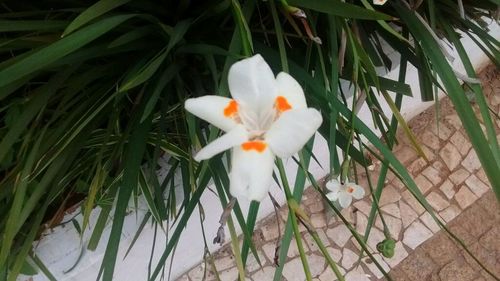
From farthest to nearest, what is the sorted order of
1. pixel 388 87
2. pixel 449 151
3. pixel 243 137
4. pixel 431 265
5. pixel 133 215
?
1. pixel 449 151
2. pixel 431 265
3. pixel 133 215
4. pixel 388 87
5. pixel 243 137

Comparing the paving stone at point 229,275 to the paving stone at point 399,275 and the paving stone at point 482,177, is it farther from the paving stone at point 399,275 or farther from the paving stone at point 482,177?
the paving stone at point 482,177

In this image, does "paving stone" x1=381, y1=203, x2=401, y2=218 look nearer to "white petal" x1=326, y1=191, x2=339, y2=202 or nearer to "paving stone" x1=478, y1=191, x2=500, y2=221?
"paving stone" x1=478, y1=191, x2=500, y2=221

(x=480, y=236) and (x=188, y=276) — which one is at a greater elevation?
(x=188, y=276)

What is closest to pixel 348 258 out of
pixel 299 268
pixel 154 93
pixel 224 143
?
pixel 299 268

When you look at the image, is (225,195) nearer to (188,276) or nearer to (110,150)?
(110,150)

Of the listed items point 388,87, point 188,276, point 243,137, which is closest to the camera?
point 243,137

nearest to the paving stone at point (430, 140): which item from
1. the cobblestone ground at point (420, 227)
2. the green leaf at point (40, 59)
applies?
the cobblestone ground at point (420, 227)

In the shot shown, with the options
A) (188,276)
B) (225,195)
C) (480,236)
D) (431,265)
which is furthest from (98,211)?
(480,236)
